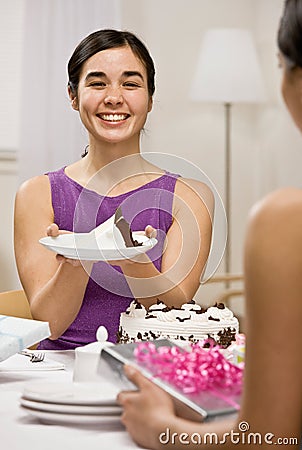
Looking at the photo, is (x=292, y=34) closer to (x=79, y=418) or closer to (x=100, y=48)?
(x=79, y=418)

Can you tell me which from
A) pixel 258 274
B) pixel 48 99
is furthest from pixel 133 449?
pixel 48 99

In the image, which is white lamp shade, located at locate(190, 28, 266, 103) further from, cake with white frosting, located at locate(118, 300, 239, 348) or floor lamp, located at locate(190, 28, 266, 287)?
cake with white frosting, located at locate(118, 300, 239, 348)

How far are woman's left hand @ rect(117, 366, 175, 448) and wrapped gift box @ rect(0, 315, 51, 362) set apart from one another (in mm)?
477

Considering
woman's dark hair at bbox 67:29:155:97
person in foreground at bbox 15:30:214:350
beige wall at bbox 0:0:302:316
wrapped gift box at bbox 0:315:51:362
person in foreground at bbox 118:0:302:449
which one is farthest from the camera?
beige wall at bbox 0:0:302:316

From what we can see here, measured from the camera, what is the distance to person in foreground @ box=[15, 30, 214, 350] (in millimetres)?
1905

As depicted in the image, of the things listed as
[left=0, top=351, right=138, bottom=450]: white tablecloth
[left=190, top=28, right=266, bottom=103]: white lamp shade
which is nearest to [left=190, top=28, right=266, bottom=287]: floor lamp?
[left=190, top=28, right=266, bottom=103]: white lamp shade

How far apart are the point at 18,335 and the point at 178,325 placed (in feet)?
1.01

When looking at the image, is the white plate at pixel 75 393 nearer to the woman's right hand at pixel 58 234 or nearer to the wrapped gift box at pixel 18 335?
the wrapped gift box at pixel 18 335

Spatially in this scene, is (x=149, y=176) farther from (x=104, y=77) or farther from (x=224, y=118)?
(x=224, y=118)

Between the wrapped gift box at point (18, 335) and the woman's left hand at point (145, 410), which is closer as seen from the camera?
the woman's left hand at point (145, 410)

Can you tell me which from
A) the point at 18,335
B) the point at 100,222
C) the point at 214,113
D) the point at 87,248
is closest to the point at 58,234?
the point at 87,248

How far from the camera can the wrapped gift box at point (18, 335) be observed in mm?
1500

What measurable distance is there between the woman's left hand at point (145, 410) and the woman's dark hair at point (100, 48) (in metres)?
1.28

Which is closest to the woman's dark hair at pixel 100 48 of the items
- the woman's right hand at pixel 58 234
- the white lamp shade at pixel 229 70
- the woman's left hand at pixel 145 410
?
the woman's right hand at pixel 58 234
